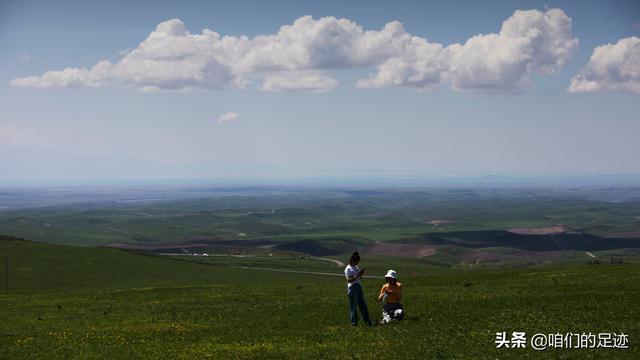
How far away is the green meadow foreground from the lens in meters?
25.9

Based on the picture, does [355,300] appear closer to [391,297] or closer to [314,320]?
[391,297]

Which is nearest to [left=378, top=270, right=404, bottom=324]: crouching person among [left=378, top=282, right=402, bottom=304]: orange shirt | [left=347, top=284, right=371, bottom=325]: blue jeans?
[left=378, top=282, right=402, bottom=304]: orange shirt

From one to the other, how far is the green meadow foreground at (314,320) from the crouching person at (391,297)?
2.11ft

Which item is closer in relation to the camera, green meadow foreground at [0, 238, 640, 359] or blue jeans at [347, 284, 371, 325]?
green meadow foreground at [0, 238, 640, 359]

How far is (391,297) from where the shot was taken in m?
31.2

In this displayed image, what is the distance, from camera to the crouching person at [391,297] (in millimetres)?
30875

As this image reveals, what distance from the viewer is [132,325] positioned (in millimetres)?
35719

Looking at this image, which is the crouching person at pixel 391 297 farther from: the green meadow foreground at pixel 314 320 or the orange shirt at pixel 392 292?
the green meadow foreground at pixel 314 320

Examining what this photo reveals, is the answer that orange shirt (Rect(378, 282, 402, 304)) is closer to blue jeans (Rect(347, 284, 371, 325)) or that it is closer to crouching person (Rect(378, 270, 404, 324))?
crouching person (Rect(378, 270, 404, 324))

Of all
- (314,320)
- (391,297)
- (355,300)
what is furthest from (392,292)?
(314,320)

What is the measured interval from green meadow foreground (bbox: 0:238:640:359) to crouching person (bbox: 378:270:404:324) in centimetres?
64

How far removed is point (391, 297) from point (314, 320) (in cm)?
517

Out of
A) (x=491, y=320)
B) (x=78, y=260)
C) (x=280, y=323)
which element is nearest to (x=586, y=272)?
(x=491, y=320)

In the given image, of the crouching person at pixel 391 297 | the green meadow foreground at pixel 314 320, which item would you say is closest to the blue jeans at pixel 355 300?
the crouching person at pixel 391 297
